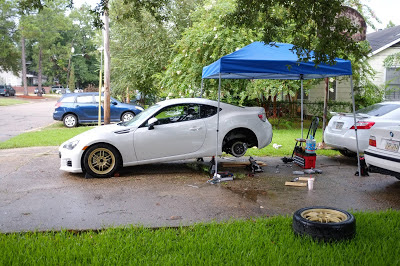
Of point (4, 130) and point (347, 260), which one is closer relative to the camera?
point (347, 260)

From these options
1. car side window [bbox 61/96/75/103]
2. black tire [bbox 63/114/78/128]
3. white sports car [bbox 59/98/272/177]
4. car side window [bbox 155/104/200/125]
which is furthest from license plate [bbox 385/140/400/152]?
car side window [bbox 61/96/75/103]

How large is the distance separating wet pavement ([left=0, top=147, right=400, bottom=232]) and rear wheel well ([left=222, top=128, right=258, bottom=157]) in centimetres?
45

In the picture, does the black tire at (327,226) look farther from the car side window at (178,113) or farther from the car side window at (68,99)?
the car side window at (68,99)

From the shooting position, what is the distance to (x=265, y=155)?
967cm

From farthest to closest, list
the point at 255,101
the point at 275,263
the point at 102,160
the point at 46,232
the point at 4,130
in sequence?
the point at 255,101 < the point at 4,130 < the point at 102,160 < the point at 46,232 < the point at 275,263

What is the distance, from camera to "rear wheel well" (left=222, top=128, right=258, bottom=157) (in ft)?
25.5

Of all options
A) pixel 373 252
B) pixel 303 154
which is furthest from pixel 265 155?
pixel 373 252

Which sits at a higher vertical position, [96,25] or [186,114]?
[96,25]

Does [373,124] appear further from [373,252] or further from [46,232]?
[46,232]

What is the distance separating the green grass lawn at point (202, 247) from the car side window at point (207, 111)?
3563 millimetres

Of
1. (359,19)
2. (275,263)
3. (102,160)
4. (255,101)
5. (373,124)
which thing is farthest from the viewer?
(255,101)

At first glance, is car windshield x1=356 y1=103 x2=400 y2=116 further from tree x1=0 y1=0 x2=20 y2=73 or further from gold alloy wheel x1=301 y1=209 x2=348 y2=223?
tree x1=0 y1=0 x2=20 y2=73

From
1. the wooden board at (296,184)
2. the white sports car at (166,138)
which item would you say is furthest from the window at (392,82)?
the wooden board at (296,184)

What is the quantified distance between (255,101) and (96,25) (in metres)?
12.0
